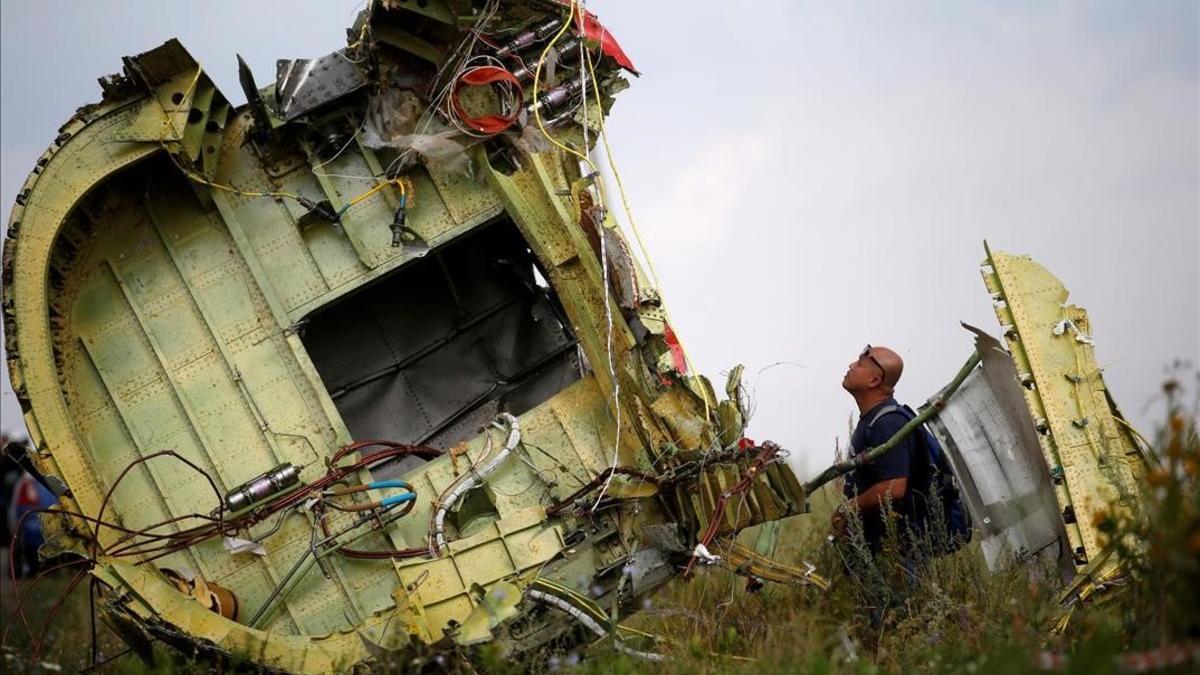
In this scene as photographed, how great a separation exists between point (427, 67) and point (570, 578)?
3602 millimetres

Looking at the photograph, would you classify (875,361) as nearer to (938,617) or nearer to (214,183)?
(938,617)

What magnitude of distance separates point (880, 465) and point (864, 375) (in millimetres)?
623

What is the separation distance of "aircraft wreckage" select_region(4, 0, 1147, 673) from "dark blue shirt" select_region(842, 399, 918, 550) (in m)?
0.24

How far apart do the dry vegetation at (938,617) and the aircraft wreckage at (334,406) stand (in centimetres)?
40

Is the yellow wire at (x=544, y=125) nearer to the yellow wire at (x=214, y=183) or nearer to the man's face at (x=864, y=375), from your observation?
the yellow wire at (x=214, y=183)

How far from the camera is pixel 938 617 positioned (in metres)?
6.30

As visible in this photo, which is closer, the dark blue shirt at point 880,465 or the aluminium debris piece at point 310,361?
the dark blue shirt at point 880,465

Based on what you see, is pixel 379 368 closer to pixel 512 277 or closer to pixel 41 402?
pixel 512 277

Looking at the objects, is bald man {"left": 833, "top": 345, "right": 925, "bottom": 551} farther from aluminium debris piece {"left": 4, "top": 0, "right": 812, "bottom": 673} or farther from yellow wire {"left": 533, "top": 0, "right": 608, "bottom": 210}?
yellow wire {"left": 533, "top": 0, "right": 608, "bottom": 210}

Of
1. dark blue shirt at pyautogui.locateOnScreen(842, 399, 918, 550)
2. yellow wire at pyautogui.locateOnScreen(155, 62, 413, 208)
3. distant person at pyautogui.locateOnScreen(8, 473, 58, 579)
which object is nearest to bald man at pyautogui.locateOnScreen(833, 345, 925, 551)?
dark blue shirt at pyautogui.locateOnScreen(842, 399, 918, 550)

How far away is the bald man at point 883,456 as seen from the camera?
7.28m

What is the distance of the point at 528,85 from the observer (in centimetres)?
830

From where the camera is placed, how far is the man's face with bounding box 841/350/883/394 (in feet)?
25.0

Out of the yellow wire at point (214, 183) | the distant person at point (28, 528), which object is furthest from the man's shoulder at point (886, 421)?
the distant person at point (28, 528)
